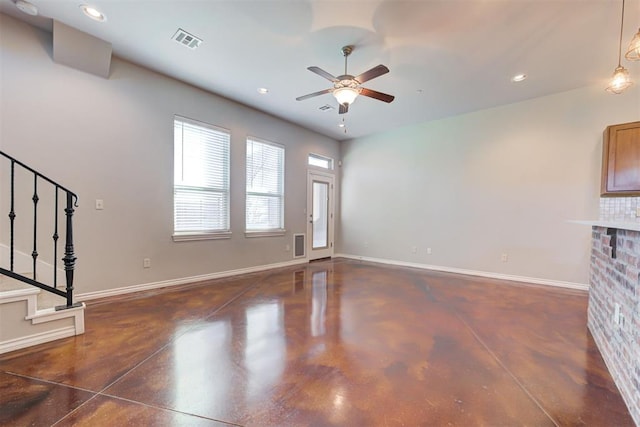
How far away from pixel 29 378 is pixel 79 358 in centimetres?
27

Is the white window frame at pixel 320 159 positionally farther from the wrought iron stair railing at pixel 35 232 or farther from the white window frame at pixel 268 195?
the wrought iron stair railing at pixel 35 232

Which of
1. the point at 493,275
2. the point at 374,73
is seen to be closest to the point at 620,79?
the point at 374,73

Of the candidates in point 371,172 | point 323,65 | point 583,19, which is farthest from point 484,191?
point 323,65

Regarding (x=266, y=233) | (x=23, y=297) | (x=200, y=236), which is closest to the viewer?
(x=23, y=297)

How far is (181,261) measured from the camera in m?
4.08

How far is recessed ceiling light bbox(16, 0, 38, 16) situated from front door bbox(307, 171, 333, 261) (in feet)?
14.7

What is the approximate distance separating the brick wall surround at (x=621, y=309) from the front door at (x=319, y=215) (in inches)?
183

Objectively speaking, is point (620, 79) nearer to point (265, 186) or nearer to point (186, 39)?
point (186, 39)

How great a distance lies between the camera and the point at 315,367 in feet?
6.36

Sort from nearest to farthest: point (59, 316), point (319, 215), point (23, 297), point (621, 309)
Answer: point (621, 309) → point (23, 297) → point (59, 316) → point (319, 215)

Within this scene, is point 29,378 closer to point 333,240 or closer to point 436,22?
point 436,22

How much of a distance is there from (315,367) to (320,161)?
17.0 feet

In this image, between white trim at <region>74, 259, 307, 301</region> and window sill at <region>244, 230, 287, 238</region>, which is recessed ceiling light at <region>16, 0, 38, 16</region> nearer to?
white trim at <region>74, 259, 307, 301</region>

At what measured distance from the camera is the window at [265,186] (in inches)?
198
